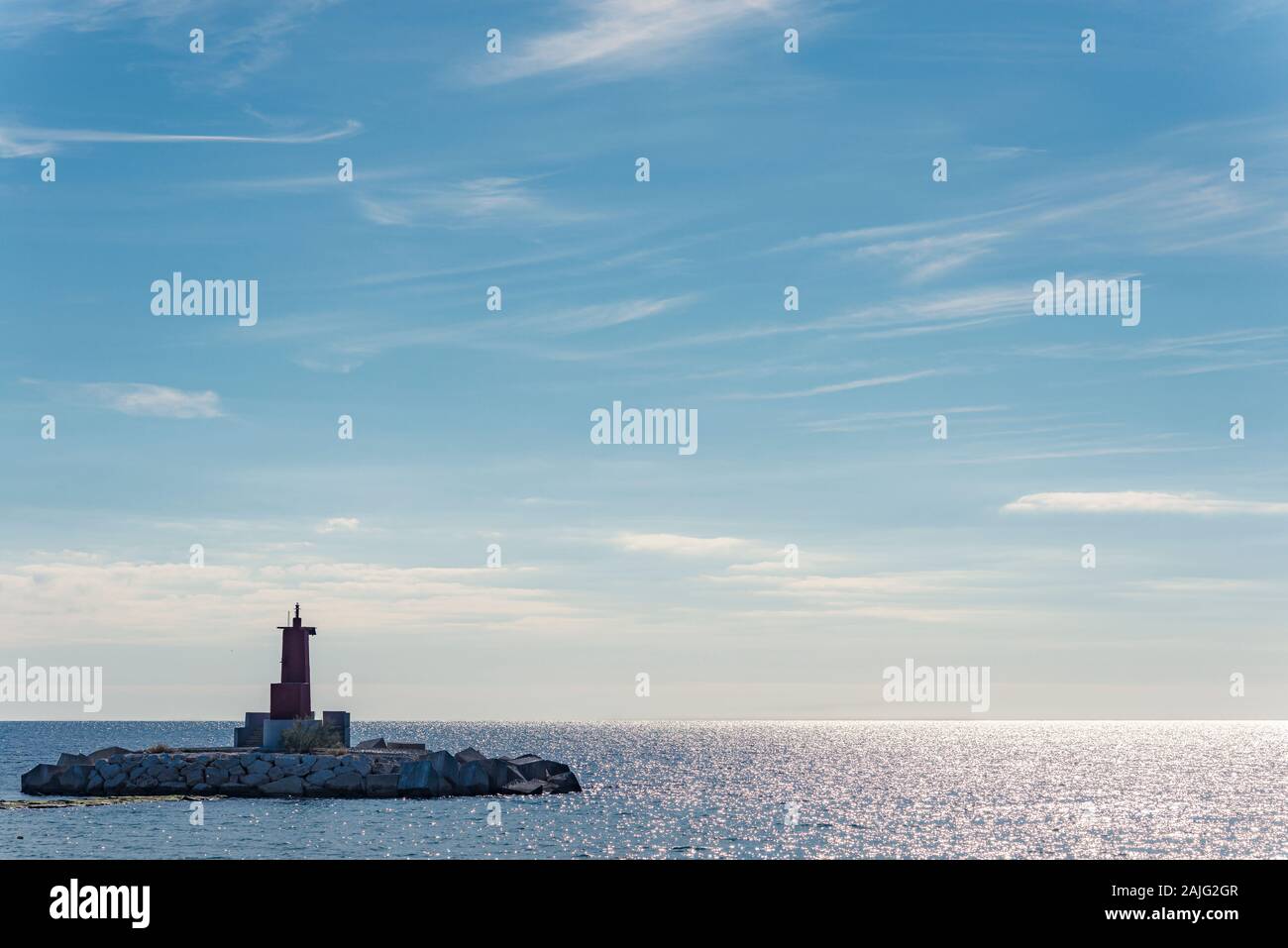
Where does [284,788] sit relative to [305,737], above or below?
below

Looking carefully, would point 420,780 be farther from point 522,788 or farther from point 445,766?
point 522,788

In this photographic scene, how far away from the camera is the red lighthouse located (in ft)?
226

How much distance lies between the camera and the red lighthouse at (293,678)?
6900 centimetres

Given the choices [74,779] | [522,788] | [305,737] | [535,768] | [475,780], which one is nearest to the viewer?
[74,779]

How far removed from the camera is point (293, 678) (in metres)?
69.6

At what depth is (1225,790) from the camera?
368ft

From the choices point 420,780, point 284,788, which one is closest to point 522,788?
point 420,780

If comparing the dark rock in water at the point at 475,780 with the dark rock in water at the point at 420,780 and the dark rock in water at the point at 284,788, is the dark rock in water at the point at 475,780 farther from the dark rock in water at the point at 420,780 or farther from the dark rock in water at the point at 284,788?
the dark rock in water at the point at 284,788

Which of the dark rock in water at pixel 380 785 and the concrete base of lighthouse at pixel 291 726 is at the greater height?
the concrete base of lighthouse at pixel 291 726

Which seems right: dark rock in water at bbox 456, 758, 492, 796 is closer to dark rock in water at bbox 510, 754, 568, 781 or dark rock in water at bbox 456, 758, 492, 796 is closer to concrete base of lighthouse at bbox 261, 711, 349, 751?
dark rock in water at bbox 510, 754, 568, 781

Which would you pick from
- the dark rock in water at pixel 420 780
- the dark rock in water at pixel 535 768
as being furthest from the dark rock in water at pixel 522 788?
the dark rock in water at pixel 420 780

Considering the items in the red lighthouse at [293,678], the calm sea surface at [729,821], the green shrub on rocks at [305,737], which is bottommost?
the calm sea surface at [729,821]

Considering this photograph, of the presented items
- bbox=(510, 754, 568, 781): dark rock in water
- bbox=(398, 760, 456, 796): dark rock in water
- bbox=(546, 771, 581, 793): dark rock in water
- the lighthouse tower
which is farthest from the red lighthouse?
bbox=(546, 771, 581, 793): dark rock in water
